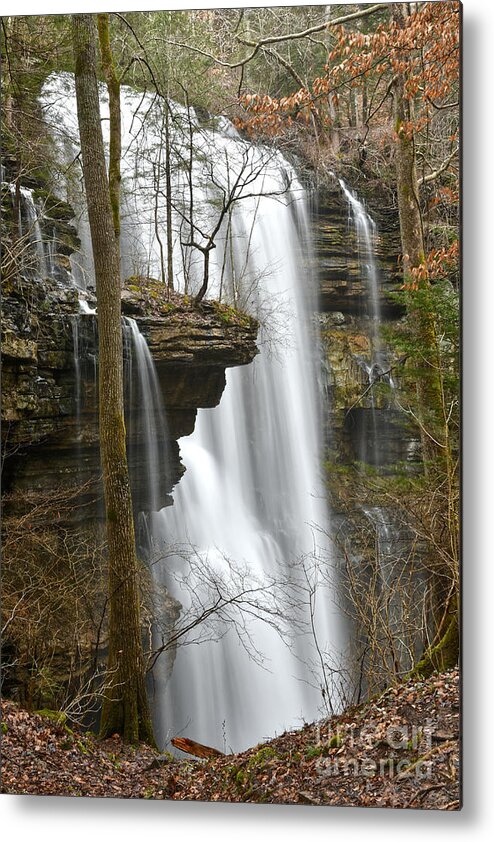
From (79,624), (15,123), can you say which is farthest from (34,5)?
(79,624)

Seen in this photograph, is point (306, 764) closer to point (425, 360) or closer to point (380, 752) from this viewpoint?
point (380, 752)

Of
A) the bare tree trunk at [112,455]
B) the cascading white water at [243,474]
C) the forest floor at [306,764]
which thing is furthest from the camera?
the bare tree trunk at [112,455]

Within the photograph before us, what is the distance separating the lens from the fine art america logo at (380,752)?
3180 mm

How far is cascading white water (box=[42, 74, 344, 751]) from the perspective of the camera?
3.33 metres

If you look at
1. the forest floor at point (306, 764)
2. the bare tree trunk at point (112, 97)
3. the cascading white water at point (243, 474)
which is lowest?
the forest floor at point (306, 764)

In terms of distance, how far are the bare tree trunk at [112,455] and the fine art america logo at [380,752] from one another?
0.77 metres

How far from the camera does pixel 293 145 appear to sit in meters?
3.43

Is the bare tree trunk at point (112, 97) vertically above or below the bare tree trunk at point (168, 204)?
above

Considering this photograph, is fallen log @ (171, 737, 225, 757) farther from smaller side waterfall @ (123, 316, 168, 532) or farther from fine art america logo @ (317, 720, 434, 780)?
smaller side waterfall @ (123, 316, 168, 532)

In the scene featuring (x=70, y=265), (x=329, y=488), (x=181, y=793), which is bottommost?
(x=181, y=793)

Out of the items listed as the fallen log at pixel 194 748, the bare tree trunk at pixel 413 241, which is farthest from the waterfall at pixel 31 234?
the fallen log at pixel 194 748

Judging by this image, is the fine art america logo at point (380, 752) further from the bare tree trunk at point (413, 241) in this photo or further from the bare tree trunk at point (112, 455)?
the bare tree trunk at point (413, 241)

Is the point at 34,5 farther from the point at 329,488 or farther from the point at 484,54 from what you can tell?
the point at 329,488

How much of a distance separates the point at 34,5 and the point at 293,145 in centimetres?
128
